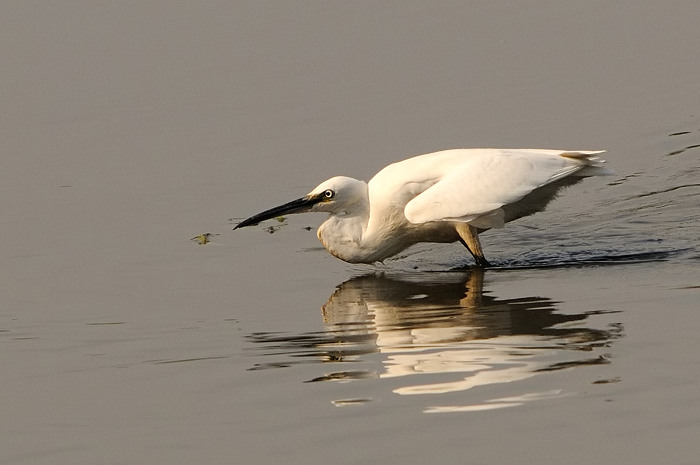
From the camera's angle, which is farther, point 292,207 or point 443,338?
point 292,207

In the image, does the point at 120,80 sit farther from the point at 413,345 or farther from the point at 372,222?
the point at 413,345

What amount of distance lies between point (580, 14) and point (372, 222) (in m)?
10.8

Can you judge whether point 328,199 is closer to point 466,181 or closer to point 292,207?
point 292,207

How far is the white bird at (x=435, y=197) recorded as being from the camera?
1098 centimetres

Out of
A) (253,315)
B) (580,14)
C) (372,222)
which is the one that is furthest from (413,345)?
(580,14)

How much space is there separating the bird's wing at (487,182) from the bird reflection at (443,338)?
Result: 0.58 m

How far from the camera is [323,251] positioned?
12453 mm

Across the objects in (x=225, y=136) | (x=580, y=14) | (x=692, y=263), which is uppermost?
(x=580, y=14)

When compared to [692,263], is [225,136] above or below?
above

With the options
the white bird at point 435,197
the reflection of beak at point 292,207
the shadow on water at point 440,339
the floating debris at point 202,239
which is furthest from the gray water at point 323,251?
the reflection of beak at point 292,207

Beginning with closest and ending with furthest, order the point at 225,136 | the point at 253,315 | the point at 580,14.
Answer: the point at 253,315 < the point at 225,136 < the point at 580,14

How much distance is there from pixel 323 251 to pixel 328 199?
1.11 m

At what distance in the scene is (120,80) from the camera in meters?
18.5

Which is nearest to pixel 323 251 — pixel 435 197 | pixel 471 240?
pixel 471 240
